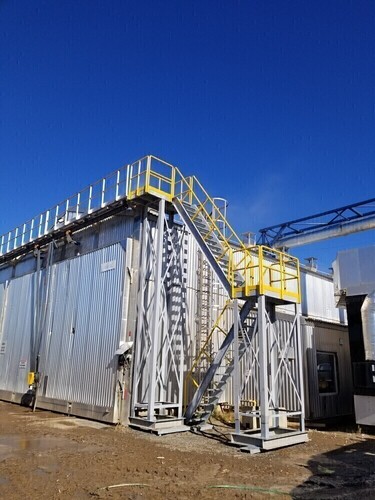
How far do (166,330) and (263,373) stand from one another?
178 inches

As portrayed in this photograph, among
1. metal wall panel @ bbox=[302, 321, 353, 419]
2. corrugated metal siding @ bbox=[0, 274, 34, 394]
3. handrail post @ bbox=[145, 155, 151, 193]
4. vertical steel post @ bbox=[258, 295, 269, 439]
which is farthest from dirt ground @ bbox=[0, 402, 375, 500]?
handrail post @ bbox=[145, 155, 151, 193]

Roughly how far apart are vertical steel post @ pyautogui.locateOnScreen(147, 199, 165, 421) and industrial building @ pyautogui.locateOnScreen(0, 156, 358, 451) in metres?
0.04

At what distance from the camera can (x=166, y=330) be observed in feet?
48.1

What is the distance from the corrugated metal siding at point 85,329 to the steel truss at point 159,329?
0.88m

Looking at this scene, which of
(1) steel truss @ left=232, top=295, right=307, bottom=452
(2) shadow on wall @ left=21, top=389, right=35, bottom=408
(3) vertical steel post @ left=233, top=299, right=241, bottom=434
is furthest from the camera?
(2) shadow on wall @ left=21, top=389, right=35, bottom=408

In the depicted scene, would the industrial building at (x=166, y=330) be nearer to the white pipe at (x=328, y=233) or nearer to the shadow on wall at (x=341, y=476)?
the shadow on wall at (x=341, y=476)

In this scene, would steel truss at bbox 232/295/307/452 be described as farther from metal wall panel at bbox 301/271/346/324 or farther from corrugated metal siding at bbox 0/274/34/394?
corrugated metal siding at bbox 0/274/34/394

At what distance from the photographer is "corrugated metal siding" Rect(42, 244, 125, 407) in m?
14.9

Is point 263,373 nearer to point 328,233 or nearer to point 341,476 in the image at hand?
point 341,476

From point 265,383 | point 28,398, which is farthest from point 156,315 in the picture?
point 28,398

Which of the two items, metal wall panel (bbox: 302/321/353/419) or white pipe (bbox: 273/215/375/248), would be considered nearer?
metal wall panel (bbox: 302/321/353/419)

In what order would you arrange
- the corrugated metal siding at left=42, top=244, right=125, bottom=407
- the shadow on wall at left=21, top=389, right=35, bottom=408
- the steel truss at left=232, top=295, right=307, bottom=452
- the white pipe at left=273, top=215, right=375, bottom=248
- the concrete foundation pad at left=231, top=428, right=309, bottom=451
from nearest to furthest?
the concrete foundation pad at left=231, top=428, right=309, bottom=451
the steel truss at left=232, top=295, right=307, bottom=452
the corrugated metal siding at left=42, top=244, right=125, bottom=407
the shadow on wall at left=21, top=389, right=35, bottom=408
the white pipe at left=273, top=215, right=375, bottom=248

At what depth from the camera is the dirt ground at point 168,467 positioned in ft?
23.1

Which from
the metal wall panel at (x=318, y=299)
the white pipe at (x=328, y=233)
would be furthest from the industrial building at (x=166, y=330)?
the white pipe at (x=328, y=233)
